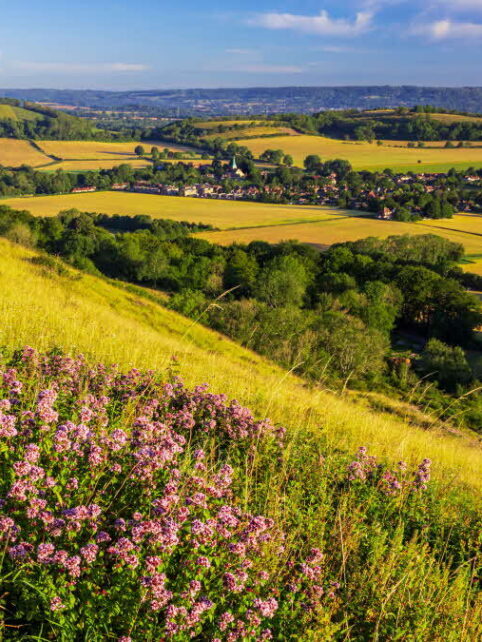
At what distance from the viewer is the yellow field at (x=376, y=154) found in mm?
159250

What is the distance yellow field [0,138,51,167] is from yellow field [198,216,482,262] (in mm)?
92601

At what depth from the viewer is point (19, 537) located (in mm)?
2941

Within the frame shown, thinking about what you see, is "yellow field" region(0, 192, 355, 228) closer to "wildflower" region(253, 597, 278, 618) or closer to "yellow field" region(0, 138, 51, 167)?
"yellow field" region(0, 138, 51, 167)

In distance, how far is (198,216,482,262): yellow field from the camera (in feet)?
266

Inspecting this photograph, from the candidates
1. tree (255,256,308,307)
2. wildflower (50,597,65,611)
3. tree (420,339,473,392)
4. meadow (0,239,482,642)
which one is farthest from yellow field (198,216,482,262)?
wildflower (50,597,65,611)

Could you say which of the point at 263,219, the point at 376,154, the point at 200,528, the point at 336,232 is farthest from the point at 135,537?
the point at 376,154

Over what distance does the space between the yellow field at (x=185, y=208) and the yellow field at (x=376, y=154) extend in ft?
187

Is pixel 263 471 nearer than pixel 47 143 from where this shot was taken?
Yes

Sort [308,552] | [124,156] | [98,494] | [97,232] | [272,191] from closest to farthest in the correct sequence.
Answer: [98,494] < [308,552] < [97,232] < [272,191] < [124,156]

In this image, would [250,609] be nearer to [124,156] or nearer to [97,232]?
[97,232]

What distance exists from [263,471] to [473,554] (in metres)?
1.96

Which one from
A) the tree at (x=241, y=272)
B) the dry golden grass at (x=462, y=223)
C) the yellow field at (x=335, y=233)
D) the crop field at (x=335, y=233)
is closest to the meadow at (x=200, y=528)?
the tree at (x=241, y=272)

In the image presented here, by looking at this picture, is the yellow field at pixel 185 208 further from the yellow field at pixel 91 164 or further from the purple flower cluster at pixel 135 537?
the purple flower cluster at pixel 135 537

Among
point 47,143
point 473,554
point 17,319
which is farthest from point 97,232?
point 47,143
